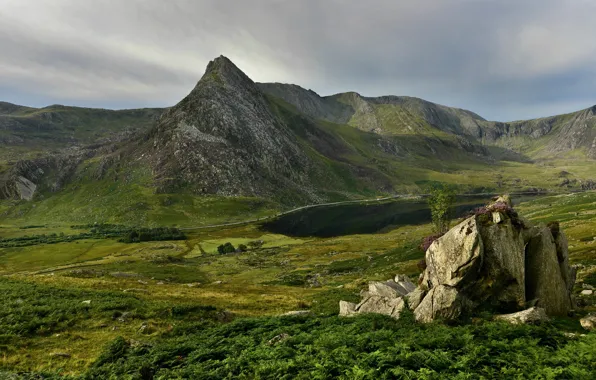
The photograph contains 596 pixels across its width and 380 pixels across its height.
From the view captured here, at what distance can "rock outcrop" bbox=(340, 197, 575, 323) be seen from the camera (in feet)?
75.8

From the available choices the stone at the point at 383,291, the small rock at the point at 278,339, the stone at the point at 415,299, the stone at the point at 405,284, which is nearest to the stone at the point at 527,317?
the stone at the point at 415,299

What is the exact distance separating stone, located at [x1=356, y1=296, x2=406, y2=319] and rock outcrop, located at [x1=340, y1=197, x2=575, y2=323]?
0.35 ft

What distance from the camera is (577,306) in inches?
1064

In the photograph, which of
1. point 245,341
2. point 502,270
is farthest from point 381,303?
point 245,341

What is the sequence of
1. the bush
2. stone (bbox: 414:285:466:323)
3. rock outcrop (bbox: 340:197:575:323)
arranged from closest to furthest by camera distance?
1. stone (bbox: 414:285:466:323)
2. rock outcrop (bbox: 340:197:575:323)
3. the bush

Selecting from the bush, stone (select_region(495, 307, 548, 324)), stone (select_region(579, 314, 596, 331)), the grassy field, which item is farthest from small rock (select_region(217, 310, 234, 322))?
the bush

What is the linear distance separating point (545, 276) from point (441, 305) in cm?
1016

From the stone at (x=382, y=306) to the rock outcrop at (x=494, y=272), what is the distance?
0.35 ft

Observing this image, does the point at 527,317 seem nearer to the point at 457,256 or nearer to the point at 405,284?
the point at 457,256

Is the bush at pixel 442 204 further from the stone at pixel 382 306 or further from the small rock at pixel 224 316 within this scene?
the small rock at pixel 224 316

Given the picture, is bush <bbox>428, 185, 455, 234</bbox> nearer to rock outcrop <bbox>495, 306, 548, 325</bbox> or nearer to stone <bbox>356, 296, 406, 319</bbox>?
stone <bbox>356, 296, 406, 319</bbox>

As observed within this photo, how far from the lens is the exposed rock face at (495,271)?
2316 centimetres

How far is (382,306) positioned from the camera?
2798 centimetres


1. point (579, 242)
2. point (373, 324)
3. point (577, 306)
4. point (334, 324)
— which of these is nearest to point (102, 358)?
point (334, 324)
